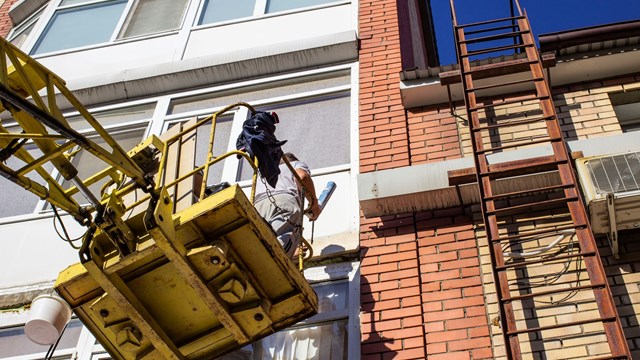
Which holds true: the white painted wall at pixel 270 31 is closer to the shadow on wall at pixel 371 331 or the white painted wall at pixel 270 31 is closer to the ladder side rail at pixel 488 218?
the ladder side rail at pixel 488 218

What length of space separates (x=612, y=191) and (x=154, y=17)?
24.7 ft

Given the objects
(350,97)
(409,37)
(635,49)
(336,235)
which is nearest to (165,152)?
(336,235)

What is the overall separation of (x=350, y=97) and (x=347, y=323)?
3.22 m

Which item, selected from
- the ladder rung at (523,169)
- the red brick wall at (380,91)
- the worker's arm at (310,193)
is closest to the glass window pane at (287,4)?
the red brick wall at (380,91)

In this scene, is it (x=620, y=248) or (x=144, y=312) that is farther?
(x=620, y=248)

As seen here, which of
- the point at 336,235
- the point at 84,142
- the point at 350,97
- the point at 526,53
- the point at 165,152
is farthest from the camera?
the point at 350,97

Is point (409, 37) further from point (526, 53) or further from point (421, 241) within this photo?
point (421, 241)

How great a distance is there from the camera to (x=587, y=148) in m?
6.45

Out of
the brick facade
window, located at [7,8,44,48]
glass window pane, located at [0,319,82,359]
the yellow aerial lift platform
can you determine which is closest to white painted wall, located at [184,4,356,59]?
the brick facade

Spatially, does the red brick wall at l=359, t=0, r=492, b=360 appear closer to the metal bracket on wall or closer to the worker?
the worker

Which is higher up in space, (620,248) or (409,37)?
(409,37)

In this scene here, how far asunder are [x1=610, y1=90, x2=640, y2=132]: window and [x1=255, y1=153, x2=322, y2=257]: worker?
3159 mm

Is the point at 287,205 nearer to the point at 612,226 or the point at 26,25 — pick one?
the point at 612,226

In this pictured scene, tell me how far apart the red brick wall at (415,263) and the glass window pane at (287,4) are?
2.51 metres
